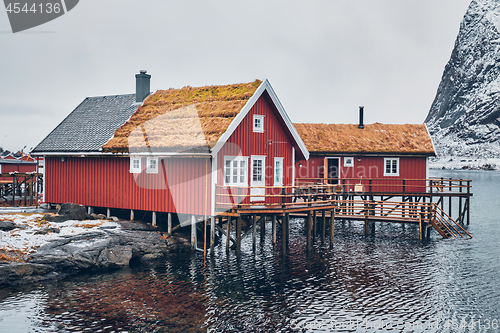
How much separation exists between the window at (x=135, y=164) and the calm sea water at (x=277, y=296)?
5.27 meters

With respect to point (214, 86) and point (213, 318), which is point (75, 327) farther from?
point (214, 86)

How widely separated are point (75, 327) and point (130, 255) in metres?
7.53

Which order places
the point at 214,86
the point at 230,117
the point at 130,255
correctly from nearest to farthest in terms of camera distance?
1. the point at 130,255
2. the point at 230,117
3. the point at 214,86

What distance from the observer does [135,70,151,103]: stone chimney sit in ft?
100

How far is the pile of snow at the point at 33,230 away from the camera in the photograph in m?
21.0

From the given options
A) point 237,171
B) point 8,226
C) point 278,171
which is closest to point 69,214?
point 8,226

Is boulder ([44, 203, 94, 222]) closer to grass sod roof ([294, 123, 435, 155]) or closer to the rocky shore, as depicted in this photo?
the rocky shore

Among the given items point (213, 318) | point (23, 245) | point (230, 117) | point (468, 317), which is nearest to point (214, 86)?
point (230, 117)

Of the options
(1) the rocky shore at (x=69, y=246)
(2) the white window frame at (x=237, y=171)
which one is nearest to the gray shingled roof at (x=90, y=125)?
(1) the rocky shore at (x=69, y=246)

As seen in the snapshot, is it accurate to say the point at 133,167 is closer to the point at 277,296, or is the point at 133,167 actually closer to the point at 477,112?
the point at 277,296

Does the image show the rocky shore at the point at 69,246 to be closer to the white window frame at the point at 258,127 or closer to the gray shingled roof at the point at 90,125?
the gray shingled roof at the point at 90,125

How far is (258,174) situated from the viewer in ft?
84.4

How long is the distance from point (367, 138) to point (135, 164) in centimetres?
1988

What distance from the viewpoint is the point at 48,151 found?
29312 millimetres
